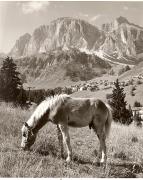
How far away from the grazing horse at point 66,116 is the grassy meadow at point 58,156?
406mm

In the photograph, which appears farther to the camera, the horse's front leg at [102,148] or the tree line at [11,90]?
the tree line at [11,90]

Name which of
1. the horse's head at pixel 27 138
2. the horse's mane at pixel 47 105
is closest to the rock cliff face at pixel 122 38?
the horse's mane at pixel 47 105

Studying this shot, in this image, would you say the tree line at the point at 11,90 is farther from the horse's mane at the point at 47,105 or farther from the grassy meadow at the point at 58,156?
the horse's mane at the point at 47,105

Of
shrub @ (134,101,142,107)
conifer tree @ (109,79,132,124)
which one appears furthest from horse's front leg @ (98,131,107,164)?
shrub @ (134,101,142,107)

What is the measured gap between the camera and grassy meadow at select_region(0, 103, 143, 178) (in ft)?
20.0

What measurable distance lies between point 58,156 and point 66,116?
3.61 feet

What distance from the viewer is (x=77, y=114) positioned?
728cm

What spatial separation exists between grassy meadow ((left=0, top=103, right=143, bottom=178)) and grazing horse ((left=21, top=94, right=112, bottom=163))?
1.33 feet

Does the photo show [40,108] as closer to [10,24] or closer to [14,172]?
[14,172]

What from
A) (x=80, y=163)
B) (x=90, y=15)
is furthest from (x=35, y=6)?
(x=80, y=163)

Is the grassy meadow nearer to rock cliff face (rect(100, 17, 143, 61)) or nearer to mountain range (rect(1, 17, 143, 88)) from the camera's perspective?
mountain range (rect(1, 17, 143, 88))

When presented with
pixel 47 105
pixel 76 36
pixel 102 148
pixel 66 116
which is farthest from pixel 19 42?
pixel 76 36

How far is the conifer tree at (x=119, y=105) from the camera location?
1742 cm

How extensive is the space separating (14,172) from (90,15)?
6.76m
